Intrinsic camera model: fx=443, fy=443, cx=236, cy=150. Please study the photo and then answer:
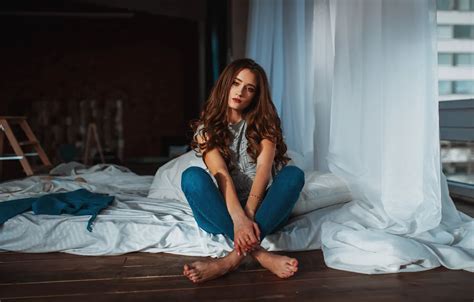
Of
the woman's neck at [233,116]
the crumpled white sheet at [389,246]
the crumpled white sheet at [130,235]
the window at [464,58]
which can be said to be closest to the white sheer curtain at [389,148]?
the crumpled white sheet at [389,246]

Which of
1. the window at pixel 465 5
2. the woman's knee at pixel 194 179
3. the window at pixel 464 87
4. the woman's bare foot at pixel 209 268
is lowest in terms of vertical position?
the woman's bare foot at pixel 209 268

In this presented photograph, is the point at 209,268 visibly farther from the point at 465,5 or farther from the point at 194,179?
the point at 465,5

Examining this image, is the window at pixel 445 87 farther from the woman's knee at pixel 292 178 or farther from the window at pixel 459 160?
the woman's knee at pixel 292 178

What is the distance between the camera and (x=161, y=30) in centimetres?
720

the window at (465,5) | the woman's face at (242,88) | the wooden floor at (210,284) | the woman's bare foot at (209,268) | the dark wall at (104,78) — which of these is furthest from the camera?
the dark wall at (104,78)

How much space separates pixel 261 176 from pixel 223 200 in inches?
6.3

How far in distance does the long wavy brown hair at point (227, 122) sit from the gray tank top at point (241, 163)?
20 millimetres

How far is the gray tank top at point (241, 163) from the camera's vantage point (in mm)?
1653

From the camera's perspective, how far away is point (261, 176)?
1537 millimetres

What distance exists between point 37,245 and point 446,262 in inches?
58.5

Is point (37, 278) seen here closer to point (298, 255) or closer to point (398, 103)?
point (298, 255)

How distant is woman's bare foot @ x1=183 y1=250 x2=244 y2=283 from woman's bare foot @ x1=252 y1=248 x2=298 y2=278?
0.08m

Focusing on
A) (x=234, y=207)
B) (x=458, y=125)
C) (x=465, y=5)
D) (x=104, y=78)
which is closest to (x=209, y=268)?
(x=234, y=207)

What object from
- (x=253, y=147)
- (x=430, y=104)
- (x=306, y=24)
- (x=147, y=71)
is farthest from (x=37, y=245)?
(x=147, y=71)
